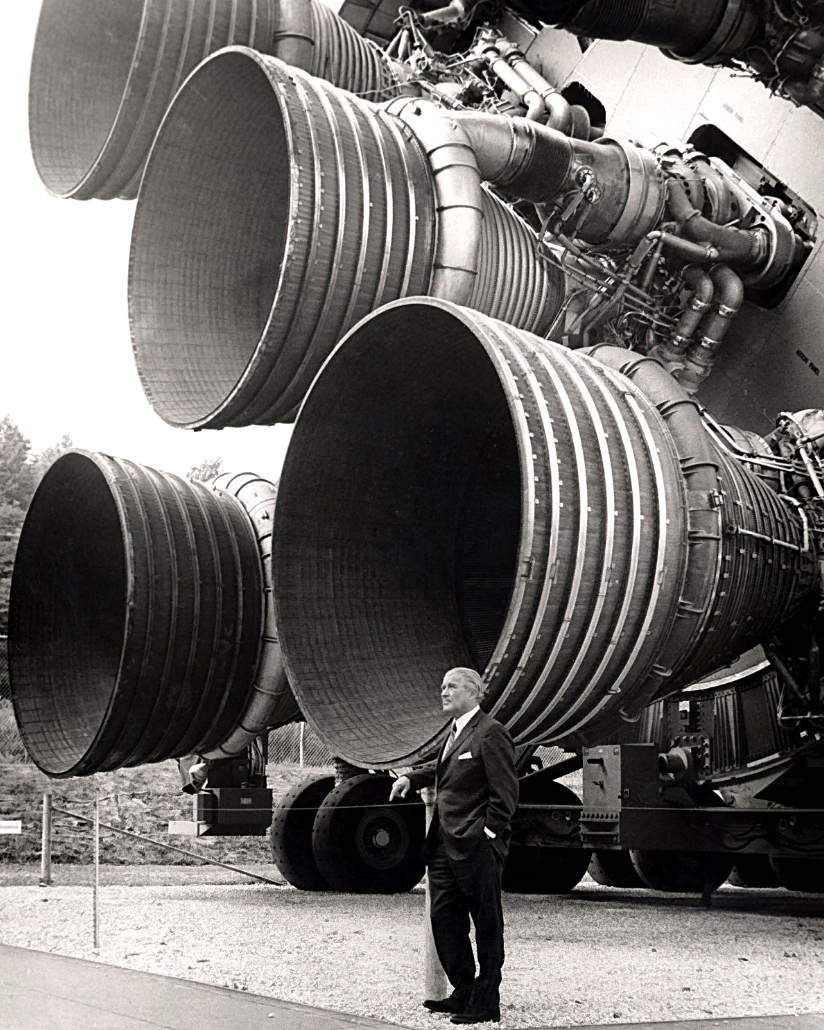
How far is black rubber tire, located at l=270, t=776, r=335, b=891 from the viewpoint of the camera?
946cm

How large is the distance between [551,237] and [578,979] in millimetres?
Result: 5148

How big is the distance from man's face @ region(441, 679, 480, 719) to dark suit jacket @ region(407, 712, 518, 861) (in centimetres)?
5

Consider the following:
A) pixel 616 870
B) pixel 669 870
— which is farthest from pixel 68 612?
pixel 616 870

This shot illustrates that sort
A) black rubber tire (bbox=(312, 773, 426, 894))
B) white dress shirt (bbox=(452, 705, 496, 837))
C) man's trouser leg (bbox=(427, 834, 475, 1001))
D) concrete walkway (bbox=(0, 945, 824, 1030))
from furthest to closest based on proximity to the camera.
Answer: black rubber tire (bbox=(312, 773, 426, 894))
white dress shirt (bbox=(452, 705, 496, 837))
man's trouser leg (bbox=(427, 834, 475, 1001))
concrete walkway (bbox=(0, 945, 824, 1030))

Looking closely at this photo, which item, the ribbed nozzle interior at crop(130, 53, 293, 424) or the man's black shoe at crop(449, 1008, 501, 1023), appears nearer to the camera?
the man's black shoe at crop(449, 1008, 501, 1023)

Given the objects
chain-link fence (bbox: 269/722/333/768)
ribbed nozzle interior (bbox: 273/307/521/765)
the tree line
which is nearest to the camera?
ribbed nozzle interior (bbox: 273/307/521/765)

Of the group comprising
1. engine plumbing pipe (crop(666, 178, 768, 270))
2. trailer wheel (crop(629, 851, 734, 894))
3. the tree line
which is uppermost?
engine plumbing pipe (crop(666, 178, 768, 270))

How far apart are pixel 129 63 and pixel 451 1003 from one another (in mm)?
8443

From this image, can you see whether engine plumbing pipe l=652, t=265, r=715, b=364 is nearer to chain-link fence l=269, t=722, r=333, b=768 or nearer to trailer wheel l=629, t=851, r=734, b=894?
trailer wheel l=629, t=851, r=734, b=894

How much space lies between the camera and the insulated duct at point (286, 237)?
6.56 meters

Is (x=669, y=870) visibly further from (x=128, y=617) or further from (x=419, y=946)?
(x=128, y=617)

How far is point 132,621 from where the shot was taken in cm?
754

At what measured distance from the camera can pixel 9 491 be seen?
22500 millimetres

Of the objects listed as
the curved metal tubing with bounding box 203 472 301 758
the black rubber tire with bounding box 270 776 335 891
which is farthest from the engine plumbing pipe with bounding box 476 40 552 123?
the black rubber tire with bounding box 270 776 335 891
